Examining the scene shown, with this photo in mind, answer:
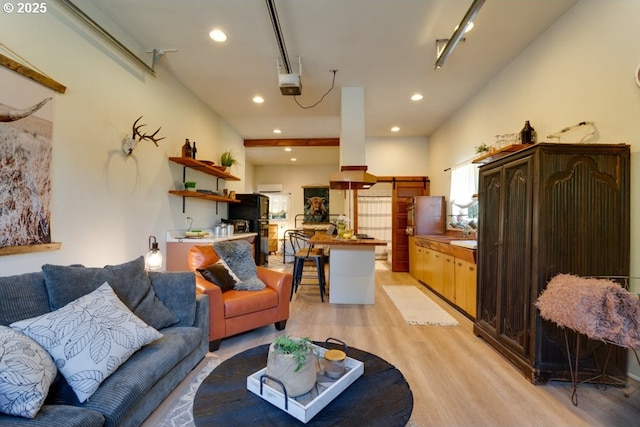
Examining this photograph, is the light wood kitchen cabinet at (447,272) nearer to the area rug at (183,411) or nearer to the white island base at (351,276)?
the white island base at (351,276)

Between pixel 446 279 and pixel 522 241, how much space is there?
1.86 metres

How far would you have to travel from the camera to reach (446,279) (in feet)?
13.0

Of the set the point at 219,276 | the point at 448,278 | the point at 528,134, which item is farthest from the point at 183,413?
the point at 528,134

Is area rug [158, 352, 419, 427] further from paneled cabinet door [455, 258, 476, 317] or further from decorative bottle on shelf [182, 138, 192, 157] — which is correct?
decorative bottle on shelf [182, 138, 192, 157]

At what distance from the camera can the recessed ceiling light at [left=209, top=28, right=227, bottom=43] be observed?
113 inches

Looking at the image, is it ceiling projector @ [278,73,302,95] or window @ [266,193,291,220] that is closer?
ceiling projector @ [278,73,302,95]

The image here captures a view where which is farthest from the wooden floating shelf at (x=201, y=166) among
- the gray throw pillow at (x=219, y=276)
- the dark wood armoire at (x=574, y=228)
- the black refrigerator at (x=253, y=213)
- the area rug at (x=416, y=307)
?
the dark wood armoire at (x=574, y=228)

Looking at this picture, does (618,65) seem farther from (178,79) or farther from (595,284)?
(178,79)

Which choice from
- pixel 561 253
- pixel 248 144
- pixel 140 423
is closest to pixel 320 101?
pixel 248 144

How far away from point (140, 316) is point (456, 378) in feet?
7.67

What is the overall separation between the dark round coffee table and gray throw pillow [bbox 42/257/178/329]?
850 millimetres

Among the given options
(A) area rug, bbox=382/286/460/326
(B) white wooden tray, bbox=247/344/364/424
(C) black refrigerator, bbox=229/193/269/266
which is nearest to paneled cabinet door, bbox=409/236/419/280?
(A) area rug, bbox=382/286/460/326

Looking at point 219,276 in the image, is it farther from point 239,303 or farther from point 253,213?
point 253,213

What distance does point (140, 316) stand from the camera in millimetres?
1857
